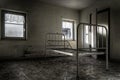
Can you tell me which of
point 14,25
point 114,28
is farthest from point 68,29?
point 14,25

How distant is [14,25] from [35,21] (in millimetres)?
743

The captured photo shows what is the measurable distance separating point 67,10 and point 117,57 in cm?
275

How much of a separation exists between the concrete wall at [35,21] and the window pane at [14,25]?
237 millimetres

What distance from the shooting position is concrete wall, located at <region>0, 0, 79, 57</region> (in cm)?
354

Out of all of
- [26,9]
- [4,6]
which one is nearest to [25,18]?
[26,9]

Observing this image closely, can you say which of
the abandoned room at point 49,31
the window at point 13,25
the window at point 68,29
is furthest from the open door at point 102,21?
the window at point 13,25

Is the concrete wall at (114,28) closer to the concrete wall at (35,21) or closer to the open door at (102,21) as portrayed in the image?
the open door at (102,21)

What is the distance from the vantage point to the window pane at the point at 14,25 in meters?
3.59

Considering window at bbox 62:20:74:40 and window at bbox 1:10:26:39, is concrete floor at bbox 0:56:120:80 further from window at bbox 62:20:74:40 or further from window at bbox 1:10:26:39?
window at bbox 62:20:74:40

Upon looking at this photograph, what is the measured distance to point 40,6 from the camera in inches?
161

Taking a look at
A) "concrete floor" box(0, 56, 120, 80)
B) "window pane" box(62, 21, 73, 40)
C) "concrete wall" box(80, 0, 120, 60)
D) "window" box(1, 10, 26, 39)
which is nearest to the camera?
"concrete floor" box(0, 56, 120, 80)

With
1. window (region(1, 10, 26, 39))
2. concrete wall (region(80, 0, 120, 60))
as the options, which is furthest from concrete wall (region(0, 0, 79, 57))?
concrete wall (region(80, 0, 120, 60))

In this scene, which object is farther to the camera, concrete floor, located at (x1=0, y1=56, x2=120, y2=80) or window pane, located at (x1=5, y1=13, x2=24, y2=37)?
window pane, located at (x1=5, y1=13, x2=24, y2=37)

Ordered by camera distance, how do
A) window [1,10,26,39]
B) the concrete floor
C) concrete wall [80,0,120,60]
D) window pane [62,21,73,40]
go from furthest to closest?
window pane [62,21,73,40]
window [1,10,26,39]
concrete wall [80,0,120,60]
the concrete floor
